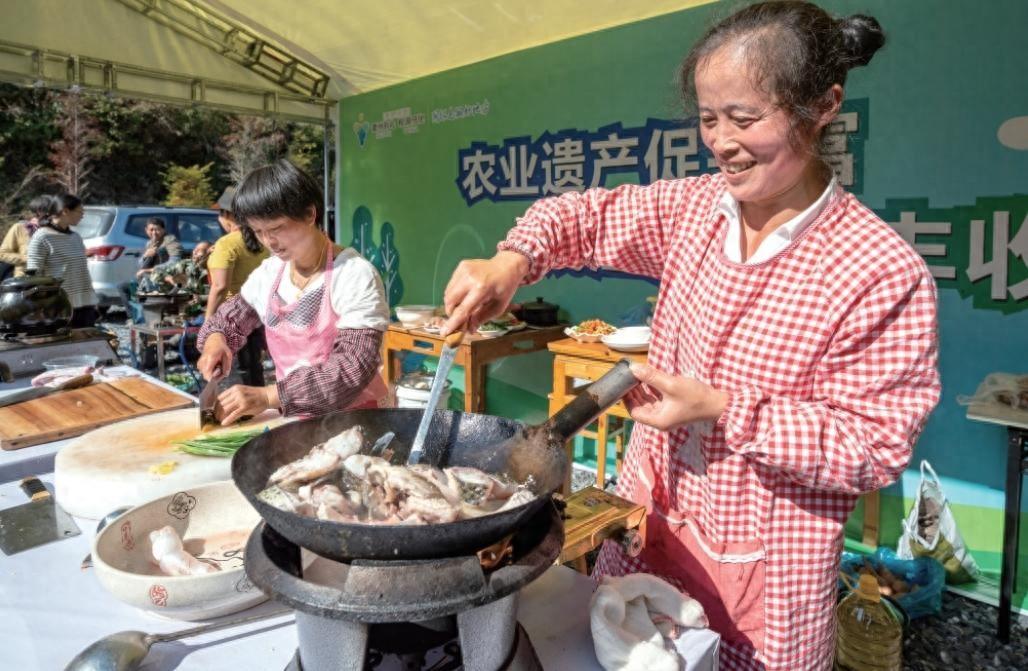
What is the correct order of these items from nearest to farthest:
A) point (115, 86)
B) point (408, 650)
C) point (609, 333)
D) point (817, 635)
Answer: point (408, 650)
point (817, 635)
point (609, 333)
point (115, 86)

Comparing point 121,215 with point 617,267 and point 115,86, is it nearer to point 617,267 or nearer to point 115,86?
point 115,86

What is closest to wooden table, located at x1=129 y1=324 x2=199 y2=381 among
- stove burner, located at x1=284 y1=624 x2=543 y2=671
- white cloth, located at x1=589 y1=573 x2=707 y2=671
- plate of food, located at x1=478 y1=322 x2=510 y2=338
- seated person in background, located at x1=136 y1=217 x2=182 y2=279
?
seated person in background, located at x1=136 y1=217 x2=182 y2=279

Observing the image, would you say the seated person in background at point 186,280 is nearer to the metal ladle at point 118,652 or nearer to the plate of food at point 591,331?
the plate of food at point 591,331

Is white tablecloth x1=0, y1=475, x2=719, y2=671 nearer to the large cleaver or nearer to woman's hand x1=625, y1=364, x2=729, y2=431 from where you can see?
the large cleaver

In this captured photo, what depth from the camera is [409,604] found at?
2.84ft

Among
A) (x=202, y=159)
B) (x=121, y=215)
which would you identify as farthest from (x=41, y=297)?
(x=202, y=159)

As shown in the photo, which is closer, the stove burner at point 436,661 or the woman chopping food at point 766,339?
the stove burner at point 436,661

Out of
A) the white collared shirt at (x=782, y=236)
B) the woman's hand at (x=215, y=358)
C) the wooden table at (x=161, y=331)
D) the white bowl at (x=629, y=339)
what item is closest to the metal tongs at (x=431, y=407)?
the white collared shirt at (x=782, y=236)

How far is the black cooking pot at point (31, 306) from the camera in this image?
346cm

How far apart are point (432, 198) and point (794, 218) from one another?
5.31 m

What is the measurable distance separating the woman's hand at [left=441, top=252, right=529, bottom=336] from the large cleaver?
3.73 ft

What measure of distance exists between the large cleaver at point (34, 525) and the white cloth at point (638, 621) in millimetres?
1354

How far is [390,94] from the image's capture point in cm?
681

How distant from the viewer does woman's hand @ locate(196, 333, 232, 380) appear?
2.48 metres
